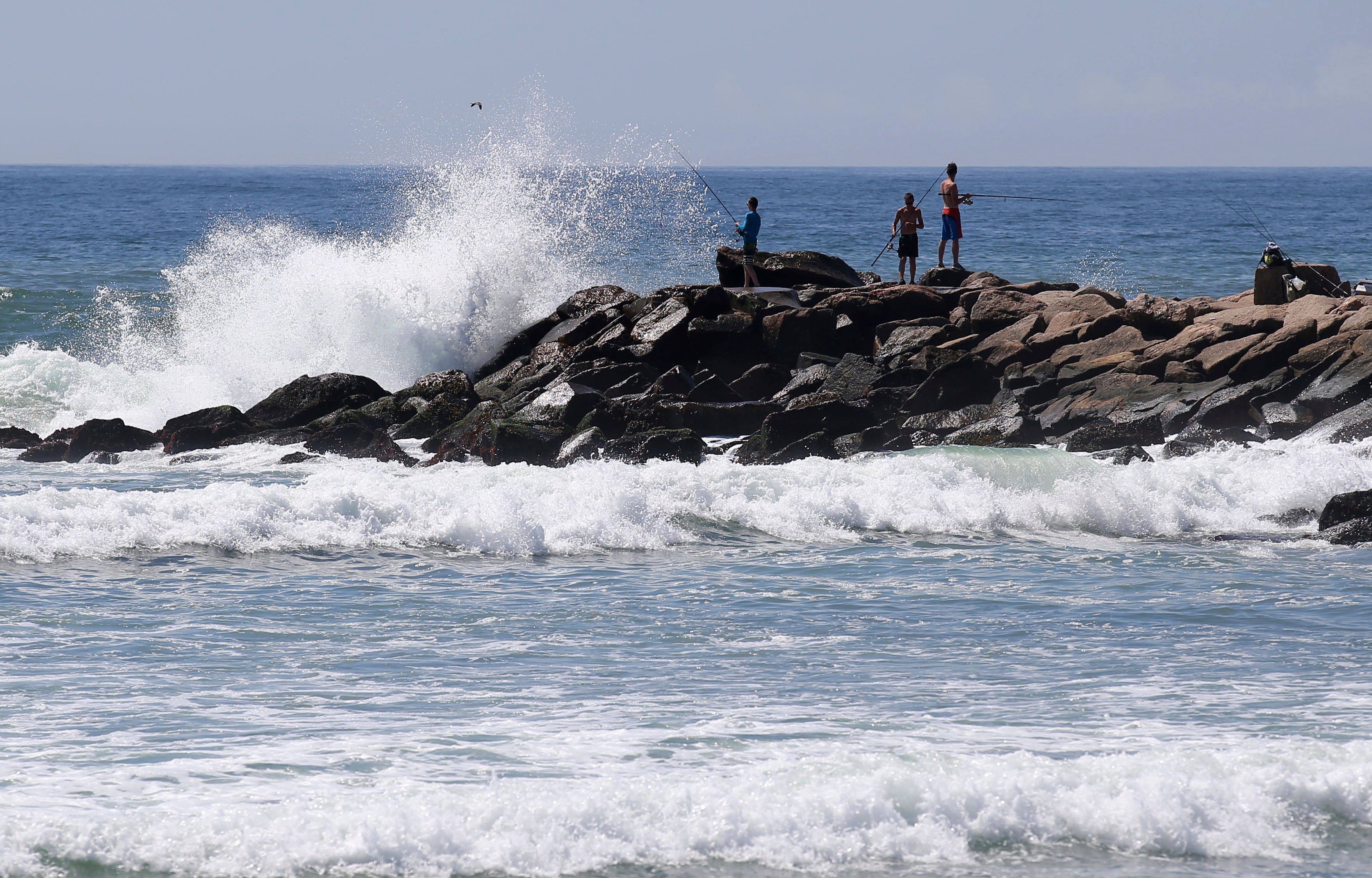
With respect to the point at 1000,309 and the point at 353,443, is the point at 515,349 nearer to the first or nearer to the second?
the point at 353,443

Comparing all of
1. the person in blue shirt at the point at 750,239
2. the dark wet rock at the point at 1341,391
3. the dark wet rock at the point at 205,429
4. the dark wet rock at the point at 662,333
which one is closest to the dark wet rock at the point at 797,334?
the dark wet rock at the point at 662,333

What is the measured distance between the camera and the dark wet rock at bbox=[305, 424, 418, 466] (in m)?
13.9

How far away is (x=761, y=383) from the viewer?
15766 millimetres

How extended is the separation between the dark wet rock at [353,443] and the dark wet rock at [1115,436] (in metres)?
6.77

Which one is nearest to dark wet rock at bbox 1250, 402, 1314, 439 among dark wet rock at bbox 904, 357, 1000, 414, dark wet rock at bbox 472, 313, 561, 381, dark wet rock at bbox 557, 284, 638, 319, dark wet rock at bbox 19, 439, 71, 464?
dark wet rock at bbox 904, 357, 1000, 414

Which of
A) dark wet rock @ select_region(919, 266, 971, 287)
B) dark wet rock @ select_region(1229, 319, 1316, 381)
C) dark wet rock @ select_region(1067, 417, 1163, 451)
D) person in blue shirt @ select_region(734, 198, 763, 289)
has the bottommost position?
dark wet rock @ select_region(1067, 417, 1163, 451)

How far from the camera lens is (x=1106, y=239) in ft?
140

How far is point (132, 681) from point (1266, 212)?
226 ft

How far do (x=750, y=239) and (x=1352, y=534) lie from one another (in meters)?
9.33

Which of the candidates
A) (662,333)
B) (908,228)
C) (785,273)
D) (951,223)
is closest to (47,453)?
(662,333)

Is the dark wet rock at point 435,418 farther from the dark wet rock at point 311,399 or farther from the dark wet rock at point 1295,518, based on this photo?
the dark wet rock at point 1295,518

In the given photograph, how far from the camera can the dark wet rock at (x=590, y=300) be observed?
18547 mm

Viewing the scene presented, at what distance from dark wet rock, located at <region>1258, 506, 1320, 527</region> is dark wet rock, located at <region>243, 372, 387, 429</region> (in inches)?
388

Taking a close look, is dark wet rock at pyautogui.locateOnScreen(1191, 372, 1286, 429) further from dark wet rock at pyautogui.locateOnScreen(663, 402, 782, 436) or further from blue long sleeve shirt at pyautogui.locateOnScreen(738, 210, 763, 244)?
blue long sleeve shirt at pyautogui.locateOnScreen(738, 210, 763, 244)
